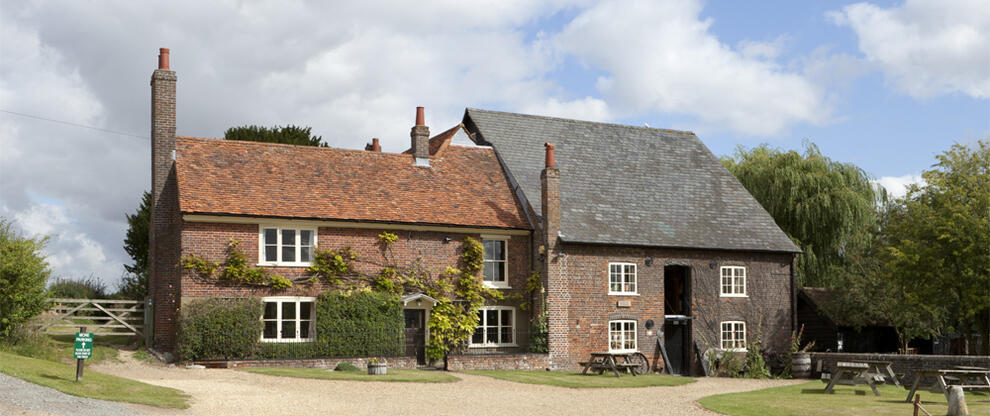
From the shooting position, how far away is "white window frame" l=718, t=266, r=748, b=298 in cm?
3244

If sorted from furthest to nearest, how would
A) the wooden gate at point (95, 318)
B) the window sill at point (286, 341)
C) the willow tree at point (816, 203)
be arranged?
the willow tree at point (816, 203) < the window sill at point (286, 341) < the wooden gate at point (95, 318)

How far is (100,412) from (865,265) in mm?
29017

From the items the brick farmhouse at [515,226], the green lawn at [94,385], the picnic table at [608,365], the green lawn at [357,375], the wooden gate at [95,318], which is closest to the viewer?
the green lawn at [94,385]

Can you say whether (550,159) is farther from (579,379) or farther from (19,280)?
(19,280)

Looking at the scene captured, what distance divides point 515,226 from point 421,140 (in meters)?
4.70

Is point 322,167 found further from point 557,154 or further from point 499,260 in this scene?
point 557,154

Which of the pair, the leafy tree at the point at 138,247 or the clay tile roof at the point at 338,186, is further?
the leafy tree at the point at 138,247

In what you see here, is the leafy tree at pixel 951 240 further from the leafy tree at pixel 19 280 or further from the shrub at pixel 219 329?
the leafy tree at pixel 19 280

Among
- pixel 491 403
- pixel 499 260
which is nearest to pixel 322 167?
pixel 499 260

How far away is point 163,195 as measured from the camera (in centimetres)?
2825

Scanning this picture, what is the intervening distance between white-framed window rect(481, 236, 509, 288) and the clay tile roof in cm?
69

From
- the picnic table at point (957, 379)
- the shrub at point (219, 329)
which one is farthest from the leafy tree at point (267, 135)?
the picnic table at point (957, 379)

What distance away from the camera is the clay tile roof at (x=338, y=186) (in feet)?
89.5

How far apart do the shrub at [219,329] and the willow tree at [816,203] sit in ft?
74.8
